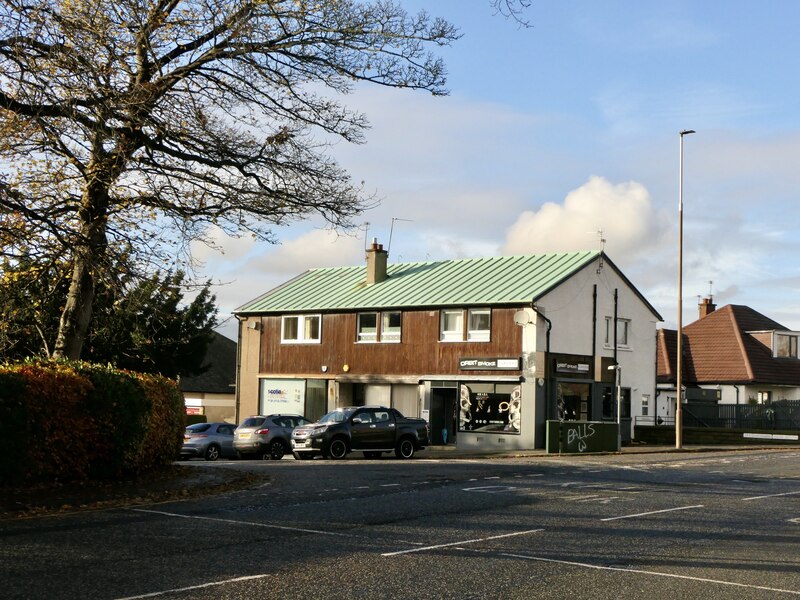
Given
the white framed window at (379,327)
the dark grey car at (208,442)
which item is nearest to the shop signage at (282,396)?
the white framed window at (379,327)

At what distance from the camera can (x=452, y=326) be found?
4141 centimetres

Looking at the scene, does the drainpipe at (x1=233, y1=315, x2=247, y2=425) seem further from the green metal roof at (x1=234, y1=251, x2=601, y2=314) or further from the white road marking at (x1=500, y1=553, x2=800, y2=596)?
the white road marking at (x1=500, y1=553, x2=800, y2=596)

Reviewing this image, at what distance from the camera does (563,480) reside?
21.1 meters

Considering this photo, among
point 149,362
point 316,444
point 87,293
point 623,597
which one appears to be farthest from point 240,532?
point 149,362

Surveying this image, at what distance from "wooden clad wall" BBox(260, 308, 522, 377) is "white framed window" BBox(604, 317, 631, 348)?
5.47 metres

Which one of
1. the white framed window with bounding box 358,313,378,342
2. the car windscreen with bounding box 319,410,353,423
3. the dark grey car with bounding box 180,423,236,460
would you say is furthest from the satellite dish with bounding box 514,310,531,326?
the dark grey car with bounding box 180,423,236,460

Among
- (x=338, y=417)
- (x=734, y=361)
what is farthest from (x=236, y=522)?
(x=734, y=361)

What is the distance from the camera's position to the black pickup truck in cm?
3073

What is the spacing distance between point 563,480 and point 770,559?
9.88 m

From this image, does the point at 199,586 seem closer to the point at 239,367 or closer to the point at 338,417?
the point at 338,417

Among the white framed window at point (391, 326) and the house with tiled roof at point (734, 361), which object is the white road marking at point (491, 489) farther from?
the house with tiled roof at point (734, 361)

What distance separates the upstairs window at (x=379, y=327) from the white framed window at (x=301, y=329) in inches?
98.1

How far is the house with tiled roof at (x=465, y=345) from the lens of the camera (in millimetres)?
39031

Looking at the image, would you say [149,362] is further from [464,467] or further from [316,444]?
[464,467]
